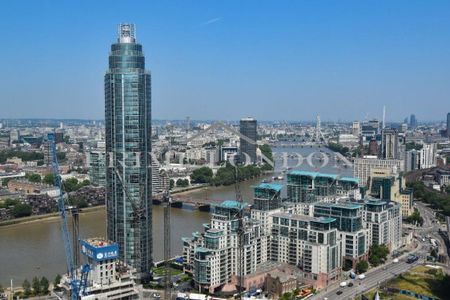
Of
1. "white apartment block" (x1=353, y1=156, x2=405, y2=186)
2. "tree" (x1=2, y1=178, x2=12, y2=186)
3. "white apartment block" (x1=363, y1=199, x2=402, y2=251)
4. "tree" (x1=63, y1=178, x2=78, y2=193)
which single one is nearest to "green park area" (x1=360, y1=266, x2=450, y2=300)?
"white apartment block" (x1=363, y1=199, x2=402, y2=251)

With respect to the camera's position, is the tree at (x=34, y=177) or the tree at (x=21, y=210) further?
the tree at (x=34, y=177)

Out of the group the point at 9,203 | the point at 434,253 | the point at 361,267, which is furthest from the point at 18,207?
the point at 434,253

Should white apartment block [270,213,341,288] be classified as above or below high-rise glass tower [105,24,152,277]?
below

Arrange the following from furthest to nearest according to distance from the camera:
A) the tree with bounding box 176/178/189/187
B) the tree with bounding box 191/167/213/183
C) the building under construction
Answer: the tree with bounding box 191/167/213/183 < the tree with bounding box 176/178/189/187 < the building under construction

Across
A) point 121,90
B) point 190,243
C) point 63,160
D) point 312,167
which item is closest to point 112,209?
point 190,243

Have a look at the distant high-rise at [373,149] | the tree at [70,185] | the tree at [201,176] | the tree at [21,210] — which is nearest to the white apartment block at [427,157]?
the distant high-rise at [373,149]

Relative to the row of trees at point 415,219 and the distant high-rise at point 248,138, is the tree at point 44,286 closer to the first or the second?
the row of trees at point 415,219

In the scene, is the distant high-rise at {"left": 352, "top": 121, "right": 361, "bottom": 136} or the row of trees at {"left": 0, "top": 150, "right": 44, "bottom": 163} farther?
the distant high-rise at {"left": 352, "top": 121, "right": 361, "bottom": 136}

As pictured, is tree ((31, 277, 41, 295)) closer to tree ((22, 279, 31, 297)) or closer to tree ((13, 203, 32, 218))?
tree ((22, 279, 31, 297))
